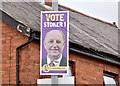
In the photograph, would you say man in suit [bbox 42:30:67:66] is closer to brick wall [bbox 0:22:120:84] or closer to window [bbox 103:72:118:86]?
brick wall [bbox 0:22:120:84]

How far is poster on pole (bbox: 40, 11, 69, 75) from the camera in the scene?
10.6m

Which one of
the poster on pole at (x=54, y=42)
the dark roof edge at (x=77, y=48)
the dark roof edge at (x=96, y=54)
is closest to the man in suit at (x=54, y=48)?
the poster on pole at (x=54, y=42)

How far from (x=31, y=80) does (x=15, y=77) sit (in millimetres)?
535

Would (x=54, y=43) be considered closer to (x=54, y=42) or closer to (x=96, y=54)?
(x=54, y=42)

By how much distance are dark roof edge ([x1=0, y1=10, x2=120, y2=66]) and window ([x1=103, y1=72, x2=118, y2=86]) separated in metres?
0.60

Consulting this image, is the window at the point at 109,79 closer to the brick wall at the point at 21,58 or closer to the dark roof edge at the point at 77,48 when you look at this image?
the dark roof edge at the point at 77,48

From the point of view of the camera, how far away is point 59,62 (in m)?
10.5

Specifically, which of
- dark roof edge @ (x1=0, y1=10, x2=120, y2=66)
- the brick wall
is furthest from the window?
the brick wall

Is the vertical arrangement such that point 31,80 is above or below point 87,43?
below

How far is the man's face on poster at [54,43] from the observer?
1062cm

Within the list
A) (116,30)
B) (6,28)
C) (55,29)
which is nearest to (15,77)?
(6,28)

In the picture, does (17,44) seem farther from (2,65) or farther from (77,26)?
(77,26)

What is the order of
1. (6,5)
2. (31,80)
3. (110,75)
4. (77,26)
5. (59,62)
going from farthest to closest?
1. (77,26)
2. (110,75)
3. (6,5)
4. (31,80)
5. (59,62)

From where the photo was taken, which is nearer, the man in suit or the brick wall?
the man in suit
